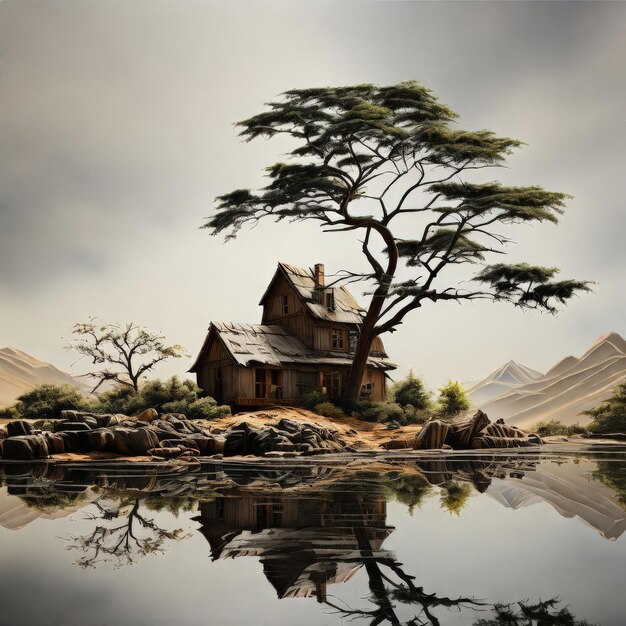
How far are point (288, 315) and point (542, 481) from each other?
76.2 feet

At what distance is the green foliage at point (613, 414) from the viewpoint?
22.6 metres

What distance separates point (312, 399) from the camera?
26109mm

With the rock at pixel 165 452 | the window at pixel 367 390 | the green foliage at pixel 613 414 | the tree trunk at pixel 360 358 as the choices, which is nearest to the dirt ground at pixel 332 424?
the tree trunk at pixel 360 358

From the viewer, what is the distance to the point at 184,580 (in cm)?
306

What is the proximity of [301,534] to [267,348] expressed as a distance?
23015 millimetres

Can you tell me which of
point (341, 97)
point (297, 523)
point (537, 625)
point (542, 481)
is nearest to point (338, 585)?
point (537, 625)

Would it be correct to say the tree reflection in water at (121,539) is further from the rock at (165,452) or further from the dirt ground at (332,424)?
the dirt ground at (332,424)

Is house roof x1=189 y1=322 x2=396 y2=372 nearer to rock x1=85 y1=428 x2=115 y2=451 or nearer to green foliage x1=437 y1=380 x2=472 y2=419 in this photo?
green foliage x1=437 y1=380 x2=472 y2=419

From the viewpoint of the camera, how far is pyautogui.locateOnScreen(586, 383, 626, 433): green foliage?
22641mm

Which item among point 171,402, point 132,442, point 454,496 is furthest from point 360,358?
point 454,496

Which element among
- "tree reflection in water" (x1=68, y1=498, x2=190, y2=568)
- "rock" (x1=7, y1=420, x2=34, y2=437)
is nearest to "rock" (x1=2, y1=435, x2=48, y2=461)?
"rock" (x1=7, y1=420, x2=34, y2=437)

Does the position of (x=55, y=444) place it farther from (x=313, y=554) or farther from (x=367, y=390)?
(x=367, y=390)

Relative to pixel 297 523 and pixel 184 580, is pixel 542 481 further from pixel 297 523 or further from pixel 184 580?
pixel 184 580

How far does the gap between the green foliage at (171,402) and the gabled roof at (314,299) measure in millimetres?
6783
